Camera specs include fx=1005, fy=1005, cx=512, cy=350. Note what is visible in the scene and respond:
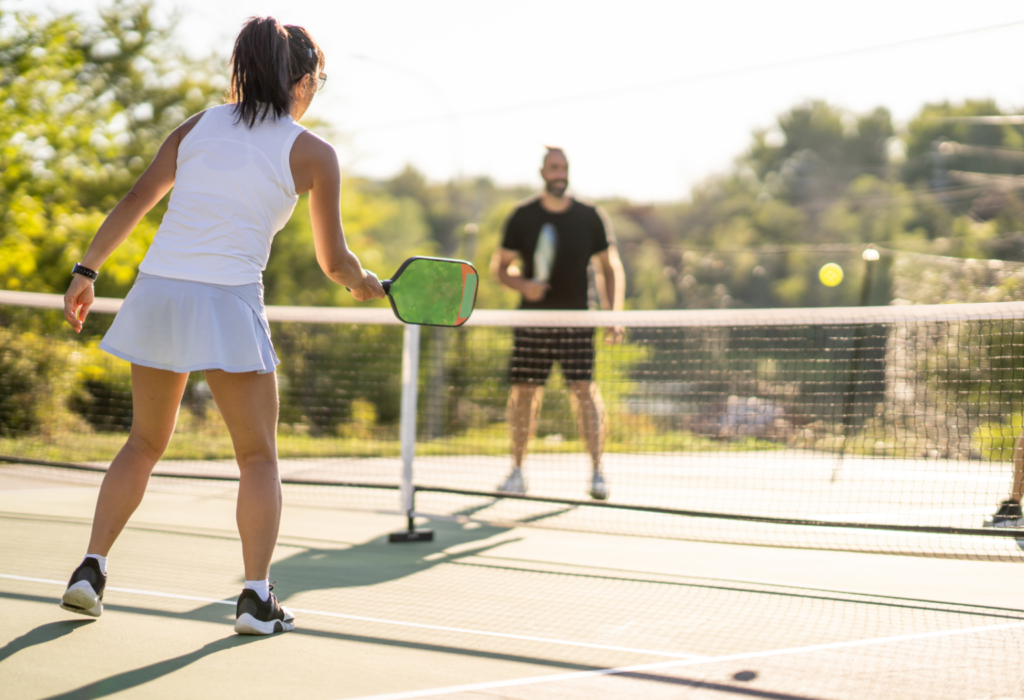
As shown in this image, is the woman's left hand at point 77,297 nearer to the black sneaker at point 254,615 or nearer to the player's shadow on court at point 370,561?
the black sneaker at point 254,615

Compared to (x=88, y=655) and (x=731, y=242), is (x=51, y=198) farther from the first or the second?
(x=731, y=242)

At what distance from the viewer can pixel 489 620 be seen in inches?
138

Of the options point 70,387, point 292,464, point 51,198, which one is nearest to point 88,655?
point 292,464

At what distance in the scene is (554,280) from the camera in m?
6.76

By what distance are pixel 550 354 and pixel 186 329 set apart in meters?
3.81

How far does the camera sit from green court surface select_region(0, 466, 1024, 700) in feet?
8.95

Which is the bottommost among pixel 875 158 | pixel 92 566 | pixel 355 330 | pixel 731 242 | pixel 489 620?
pixel 489 620

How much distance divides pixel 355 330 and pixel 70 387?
6.58 metres

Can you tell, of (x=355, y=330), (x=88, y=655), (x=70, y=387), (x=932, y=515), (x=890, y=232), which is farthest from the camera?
(x=890, y=232)

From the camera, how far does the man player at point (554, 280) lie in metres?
6.45

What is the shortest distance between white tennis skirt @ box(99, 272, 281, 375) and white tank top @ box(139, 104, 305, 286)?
0.17 feet

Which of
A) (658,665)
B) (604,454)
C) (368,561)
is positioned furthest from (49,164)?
(658,665)

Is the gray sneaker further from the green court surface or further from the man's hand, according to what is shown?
the man's hand

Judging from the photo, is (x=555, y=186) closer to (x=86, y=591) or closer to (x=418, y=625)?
(x=418, y=625)
